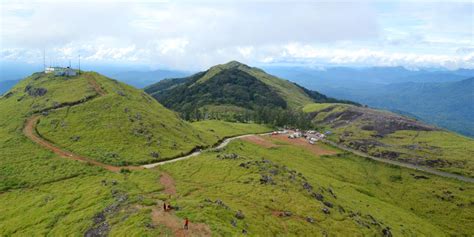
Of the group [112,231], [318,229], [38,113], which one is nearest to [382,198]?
[318,229]

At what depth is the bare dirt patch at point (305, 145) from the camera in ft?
521

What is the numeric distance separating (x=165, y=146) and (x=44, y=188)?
123 feet

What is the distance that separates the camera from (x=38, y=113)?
110250 mm

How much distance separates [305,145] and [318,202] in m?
95.6

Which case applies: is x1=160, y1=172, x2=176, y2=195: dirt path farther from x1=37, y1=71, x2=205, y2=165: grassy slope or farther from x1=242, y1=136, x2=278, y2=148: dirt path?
x1=242, y1=136, x2=278, y2=148: dirt path

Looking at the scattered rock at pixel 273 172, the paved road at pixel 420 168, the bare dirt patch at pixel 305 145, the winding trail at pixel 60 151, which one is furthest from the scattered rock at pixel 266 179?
the paved road at pixel 420 168

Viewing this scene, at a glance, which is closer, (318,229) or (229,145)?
(318,229)

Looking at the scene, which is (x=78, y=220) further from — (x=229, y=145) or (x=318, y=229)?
(x=229, y=145)

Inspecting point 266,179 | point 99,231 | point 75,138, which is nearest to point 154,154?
point 75,138

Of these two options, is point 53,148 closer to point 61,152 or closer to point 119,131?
point 61,152

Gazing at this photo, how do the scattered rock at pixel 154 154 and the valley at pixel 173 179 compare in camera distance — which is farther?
the scattered rock at pixel 154 154

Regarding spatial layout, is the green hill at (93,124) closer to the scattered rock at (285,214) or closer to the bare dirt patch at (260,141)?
the bare dirt patch at (260,141)

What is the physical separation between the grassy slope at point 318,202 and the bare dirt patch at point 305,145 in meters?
6.73

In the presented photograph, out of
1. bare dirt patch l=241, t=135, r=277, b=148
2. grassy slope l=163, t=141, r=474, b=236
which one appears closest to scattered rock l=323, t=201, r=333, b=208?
grassy slope l=163, t=141, r=474, b=236
